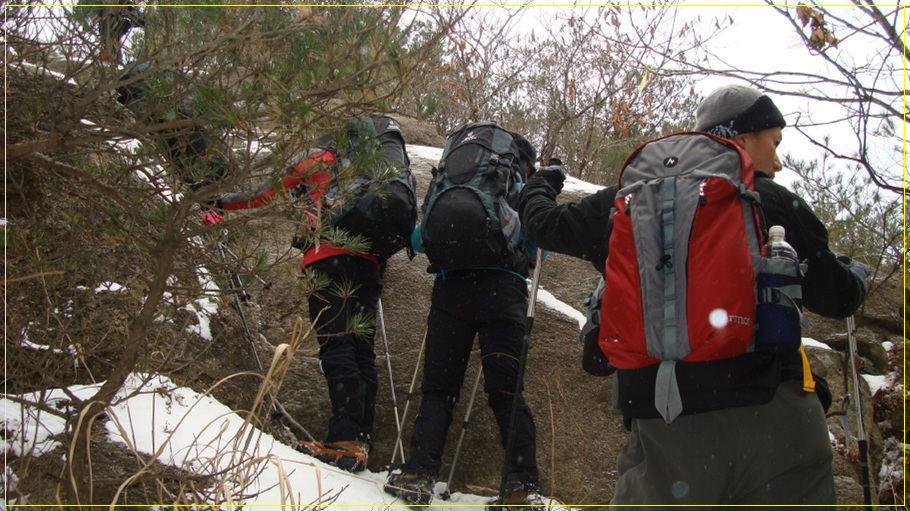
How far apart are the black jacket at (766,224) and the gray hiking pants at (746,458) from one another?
0.19ft

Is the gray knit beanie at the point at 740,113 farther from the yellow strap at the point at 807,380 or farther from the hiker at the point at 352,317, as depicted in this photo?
the hiker at the point at 352,317

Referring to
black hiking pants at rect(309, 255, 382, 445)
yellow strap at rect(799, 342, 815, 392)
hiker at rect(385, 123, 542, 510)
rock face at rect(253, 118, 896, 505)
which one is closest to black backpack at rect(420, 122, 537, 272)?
hiker at rect(385, 123, 542, 510)

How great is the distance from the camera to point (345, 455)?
370 centimetres

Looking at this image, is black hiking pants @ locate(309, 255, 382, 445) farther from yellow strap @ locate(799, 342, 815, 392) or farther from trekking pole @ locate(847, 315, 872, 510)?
trekking pole @ locate(847, 315, 872, 510)

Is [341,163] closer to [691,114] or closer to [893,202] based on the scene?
[893,202]

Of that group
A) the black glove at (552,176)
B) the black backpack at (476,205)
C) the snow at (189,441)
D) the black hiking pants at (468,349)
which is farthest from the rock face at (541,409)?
the black glove at (552,176)

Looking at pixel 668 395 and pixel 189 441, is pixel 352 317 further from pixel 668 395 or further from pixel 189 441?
pixel 668 395

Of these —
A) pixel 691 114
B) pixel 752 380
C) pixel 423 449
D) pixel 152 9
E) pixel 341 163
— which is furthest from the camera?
pixel 691 114

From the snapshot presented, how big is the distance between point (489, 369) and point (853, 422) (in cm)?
318

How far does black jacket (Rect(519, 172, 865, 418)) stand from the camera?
1.96 m

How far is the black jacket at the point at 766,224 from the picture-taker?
1.96m

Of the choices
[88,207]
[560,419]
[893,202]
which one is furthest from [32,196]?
[893,202]

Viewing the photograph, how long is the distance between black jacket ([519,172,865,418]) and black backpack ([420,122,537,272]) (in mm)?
697

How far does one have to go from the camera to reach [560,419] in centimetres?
460
